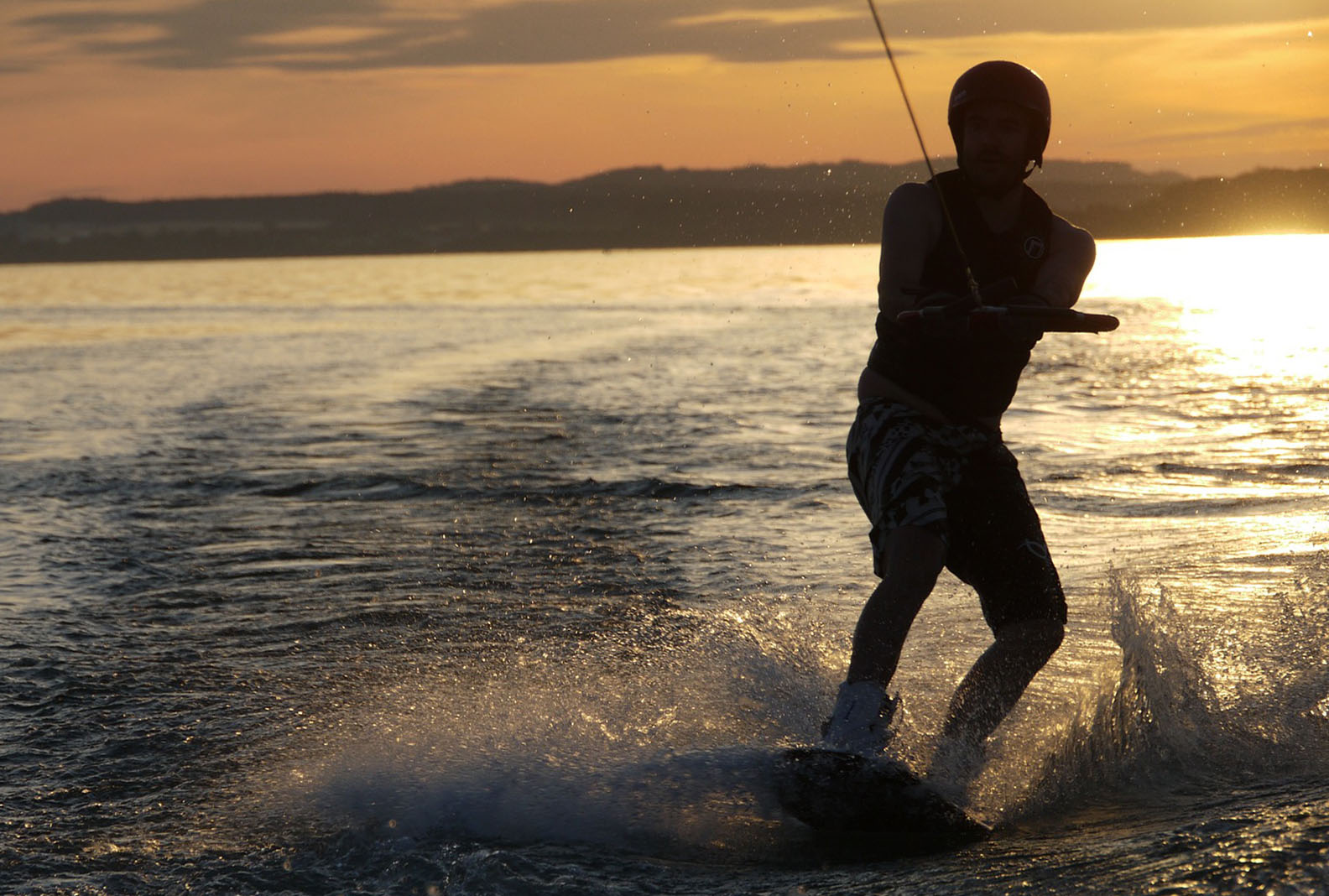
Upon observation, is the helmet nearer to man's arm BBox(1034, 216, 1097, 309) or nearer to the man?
the man

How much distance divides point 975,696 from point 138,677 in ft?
10.5

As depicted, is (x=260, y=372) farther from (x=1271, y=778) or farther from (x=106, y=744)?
(x=1271, y=778)

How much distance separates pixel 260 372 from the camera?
20297 millimetres

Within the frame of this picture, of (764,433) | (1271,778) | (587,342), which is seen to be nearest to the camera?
(1271,778)

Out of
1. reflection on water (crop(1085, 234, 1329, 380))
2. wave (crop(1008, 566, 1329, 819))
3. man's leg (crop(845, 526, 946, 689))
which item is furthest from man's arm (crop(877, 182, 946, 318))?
reflection on water (crop(1085, 234, 1329, 380))

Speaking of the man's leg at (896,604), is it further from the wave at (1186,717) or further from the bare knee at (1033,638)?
the wave at (1186,717)

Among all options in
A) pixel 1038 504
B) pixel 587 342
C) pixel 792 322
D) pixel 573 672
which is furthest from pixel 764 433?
pixel 792 322

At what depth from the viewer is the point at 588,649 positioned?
5816mm

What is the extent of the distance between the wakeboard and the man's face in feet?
5.44

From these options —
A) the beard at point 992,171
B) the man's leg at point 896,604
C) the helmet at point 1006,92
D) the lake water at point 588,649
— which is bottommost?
the lake water at point 588,649

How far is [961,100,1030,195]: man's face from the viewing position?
4078 mm

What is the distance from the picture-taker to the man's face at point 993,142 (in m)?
4.08

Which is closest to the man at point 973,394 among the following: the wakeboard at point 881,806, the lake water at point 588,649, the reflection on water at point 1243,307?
the wakeboard at point 881,806

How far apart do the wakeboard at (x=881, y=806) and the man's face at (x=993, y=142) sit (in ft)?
5.44
